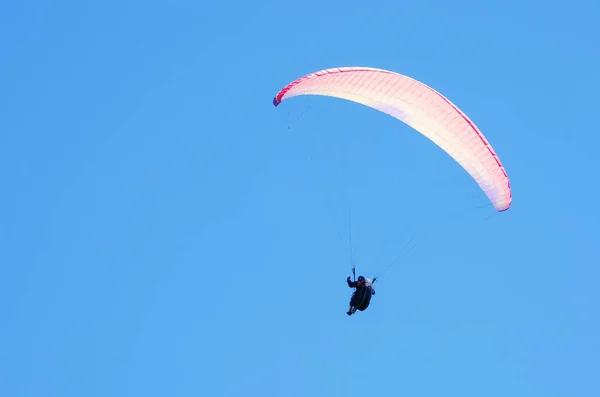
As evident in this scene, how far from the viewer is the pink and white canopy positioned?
36531mm

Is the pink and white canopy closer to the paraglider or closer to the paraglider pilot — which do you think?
the paraglider

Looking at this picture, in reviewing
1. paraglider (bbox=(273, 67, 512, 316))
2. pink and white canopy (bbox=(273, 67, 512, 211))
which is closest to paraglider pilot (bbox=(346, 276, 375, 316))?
paraglider (bbox=(273, 67, 512, 316))

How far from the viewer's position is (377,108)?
37438 millimetres

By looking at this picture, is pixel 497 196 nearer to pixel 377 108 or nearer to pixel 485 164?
pixel 485 164

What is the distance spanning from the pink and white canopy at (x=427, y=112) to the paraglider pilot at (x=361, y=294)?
400 centimetres

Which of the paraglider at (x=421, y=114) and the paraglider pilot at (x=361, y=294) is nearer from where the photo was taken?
the paraglider at (x=421, y=114)

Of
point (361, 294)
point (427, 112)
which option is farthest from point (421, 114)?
point (361, 294)

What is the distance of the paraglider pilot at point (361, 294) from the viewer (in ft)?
125

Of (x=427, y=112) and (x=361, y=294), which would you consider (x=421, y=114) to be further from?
(x=361, y=294)

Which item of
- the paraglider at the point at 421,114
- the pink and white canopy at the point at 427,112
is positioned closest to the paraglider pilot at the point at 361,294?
the paraglider at the point at 421,114

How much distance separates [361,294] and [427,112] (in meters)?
5.16

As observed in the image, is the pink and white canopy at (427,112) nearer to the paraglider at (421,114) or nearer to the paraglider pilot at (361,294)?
the paraglider at (421,114)

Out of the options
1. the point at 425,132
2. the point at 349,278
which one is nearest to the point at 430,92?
the point at 425,132

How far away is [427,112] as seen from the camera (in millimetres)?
37312
